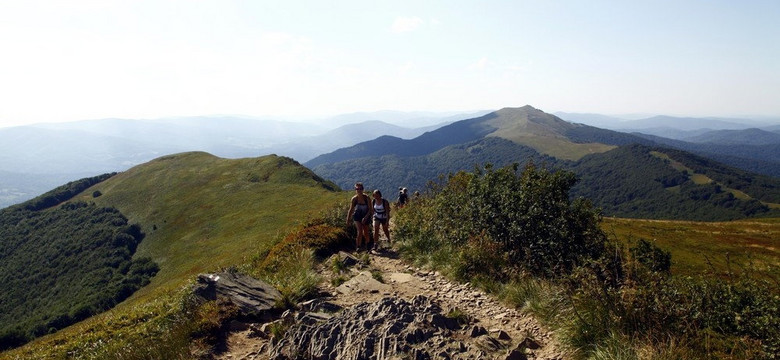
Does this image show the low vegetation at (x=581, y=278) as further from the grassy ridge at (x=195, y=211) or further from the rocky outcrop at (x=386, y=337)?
the grassy ridge at (x=195, y=211)

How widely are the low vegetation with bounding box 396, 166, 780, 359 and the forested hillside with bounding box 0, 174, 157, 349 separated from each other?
189 ft

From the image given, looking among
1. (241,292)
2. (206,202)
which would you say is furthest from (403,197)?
(206,202)

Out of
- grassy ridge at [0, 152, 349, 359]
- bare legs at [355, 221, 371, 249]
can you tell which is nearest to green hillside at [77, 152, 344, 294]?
grassy ridge at [0, 152, 349, 359]

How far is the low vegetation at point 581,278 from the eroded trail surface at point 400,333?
612 mm

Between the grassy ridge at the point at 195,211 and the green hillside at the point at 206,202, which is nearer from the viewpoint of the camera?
the grassy ridge at the point at 195,211

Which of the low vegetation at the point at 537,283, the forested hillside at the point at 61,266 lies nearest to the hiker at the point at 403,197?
the low vegetation at the point at 537,283

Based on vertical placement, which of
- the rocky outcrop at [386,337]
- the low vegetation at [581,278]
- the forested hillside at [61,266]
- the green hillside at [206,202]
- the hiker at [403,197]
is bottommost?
the forested hillside at [61,266]

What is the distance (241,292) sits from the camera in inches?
351

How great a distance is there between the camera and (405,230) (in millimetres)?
15227

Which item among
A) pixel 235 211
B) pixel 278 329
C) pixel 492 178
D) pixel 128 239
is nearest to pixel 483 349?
pixel 278 329

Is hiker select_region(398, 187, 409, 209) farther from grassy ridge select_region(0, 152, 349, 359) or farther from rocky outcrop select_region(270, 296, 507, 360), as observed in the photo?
rocky outcrop select_region(270, 296, 507, 360)

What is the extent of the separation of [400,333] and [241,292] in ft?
14.5

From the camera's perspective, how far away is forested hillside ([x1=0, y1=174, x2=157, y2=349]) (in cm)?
5799

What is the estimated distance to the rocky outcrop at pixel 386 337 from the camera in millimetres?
6184
